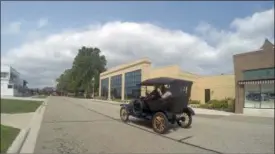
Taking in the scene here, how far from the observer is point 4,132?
1384cm

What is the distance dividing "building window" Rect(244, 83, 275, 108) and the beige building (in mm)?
8543

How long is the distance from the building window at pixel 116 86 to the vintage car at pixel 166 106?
160 ft

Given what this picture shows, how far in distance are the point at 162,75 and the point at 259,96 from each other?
19769 mm

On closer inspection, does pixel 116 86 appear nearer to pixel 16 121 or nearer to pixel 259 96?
pixel 259 96

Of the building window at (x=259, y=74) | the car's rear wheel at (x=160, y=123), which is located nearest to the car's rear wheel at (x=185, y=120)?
the car's rear wheel at (x=160, y=123)

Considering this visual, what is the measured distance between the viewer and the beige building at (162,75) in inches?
1577

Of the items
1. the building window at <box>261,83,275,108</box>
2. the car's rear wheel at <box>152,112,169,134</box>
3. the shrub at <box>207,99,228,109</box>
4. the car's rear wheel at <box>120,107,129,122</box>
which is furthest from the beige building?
the car's rear wheel at <box>152,112,169,134</box>

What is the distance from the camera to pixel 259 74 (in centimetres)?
2880

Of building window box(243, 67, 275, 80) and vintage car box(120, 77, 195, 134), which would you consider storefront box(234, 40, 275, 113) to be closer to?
building window box(243, 67, 275, 80)

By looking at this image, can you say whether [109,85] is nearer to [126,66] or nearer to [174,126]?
[126,66]

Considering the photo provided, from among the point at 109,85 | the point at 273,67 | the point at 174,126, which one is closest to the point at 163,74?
the point at 273,67

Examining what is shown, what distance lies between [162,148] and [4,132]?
7.43 metres

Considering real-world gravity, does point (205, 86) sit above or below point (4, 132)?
above

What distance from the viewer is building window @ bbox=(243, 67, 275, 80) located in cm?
2783
